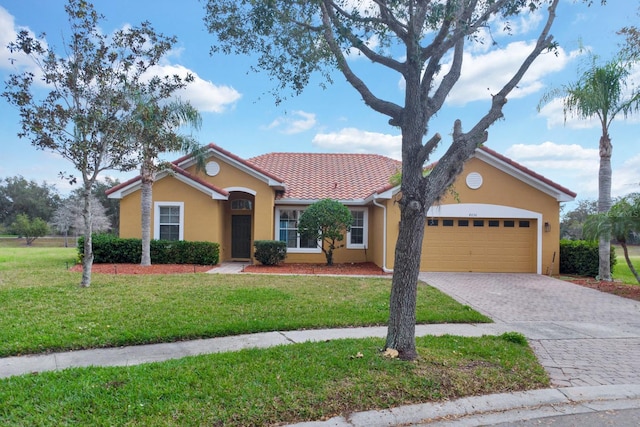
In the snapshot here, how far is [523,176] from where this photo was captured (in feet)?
48.1

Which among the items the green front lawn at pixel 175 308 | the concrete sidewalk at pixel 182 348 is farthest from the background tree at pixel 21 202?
the concrete sidewalk at pixel 182 348

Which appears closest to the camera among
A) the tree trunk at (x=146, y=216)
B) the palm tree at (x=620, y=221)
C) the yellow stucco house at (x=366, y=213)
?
the palm tree at (x=620, y=221)

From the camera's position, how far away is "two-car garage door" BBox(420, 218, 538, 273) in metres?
14.7

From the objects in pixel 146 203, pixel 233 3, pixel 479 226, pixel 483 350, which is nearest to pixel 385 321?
pixel 483 350

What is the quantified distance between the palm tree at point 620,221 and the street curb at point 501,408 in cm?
820

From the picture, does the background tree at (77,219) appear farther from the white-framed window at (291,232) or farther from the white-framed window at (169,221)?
the white-framed window at (291,232)

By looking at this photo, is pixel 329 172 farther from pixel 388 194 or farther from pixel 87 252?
pixel 87 252

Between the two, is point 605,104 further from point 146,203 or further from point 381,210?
point 146,203

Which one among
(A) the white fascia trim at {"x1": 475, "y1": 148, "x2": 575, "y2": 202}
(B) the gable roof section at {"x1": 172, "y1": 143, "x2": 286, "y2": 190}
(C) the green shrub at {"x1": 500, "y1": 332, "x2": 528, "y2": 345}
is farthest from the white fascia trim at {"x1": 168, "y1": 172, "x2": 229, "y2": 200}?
(C) the green shrub at {"x1": 500, "y1": 332, "x2": 528, "y2": 345}

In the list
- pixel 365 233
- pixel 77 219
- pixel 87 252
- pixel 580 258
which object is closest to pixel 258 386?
pixel 87 252

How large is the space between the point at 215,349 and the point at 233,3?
5165 millimetres

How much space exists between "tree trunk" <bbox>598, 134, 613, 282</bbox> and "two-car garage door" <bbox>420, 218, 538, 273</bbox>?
2.09 metres

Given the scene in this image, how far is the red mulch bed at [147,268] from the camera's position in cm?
1278

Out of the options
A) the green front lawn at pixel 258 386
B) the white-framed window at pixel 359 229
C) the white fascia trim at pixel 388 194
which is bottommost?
the green front lawn at pixel 258 386
